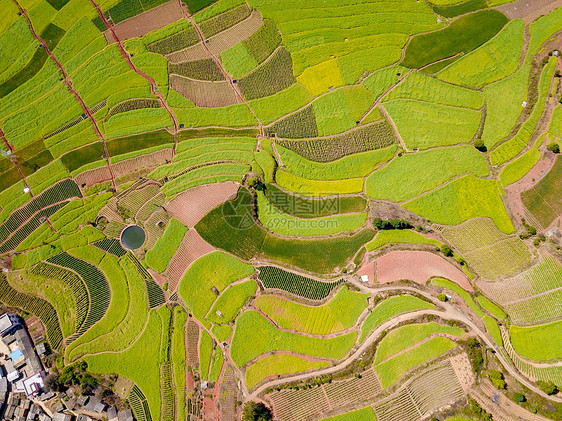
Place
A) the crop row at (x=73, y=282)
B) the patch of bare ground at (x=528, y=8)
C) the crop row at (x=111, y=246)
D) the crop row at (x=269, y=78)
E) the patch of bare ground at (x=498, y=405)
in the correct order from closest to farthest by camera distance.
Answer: the patch of bare ground at (x=498, y=405)
the crop row at (x=73, y=282)
the crop row at (x=111, y=246)
the crop row at (x=269, y=78)
the patch of bare ground at (x=528, y=8)

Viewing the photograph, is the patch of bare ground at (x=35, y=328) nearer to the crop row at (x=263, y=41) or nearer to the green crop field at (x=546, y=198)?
the crop row at (x=263, y=41)

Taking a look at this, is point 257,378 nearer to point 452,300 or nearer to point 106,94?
point 452,300

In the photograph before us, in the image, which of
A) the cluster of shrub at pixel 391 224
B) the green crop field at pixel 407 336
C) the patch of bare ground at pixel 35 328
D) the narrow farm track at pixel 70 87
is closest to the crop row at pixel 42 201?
the narrow farm track at pixel 70 87

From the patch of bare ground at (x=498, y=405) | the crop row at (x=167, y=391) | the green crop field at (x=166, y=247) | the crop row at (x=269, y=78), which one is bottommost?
the patch of bare ground at (x=498, y=405)

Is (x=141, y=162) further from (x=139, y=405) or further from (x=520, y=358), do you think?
(x=520, y=358)

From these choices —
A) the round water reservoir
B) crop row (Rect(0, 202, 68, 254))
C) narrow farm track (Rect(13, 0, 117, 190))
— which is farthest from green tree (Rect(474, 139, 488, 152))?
crop row (Rect(0, 202, 68, 254))

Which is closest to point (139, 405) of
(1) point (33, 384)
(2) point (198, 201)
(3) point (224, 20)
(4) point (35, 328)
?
(1) point (33, 384)

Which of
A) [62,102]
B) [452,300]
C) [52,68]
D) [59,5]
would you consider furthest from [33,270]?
[452,300]
